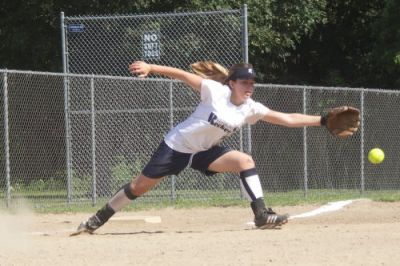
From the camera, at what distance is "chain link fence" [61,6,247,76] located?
15797mm

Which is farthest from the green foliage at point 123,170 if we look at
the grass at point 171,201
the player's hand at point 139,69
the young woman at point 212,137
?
the player's hand at point 139,69

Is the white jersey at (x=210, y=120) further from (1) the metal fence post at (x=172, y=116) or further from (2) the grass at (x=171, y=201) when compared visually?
(1) the metal fence post at (x=172, y=116)

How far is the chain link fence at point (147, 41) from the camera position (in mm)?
15797

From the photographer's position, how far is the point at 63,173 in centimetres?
1506

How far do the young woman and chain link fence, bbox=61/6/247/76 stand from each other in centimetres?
667

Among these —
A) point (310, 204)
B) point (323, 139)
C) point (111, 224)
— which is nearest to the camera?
point (111, 224)

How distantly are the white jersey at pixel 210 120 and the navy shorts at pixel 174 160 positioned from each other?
6 centimetres

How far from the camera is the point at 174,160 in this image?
29.4 ft

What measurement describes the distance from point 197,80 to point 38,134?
682 cm

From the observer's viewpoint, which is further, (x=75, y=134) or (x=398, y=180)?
(x=398, y=180)

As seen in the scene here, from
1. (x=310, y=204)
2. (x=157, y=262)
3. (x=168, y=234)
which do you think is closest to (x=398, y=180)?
(x=310, y=204)

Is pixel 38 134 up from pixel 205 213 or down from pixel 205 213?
up

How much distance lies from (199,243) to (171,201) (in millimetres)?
6710

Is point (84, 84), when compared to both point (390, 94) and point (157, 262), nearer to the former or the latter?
point (390, 94)
